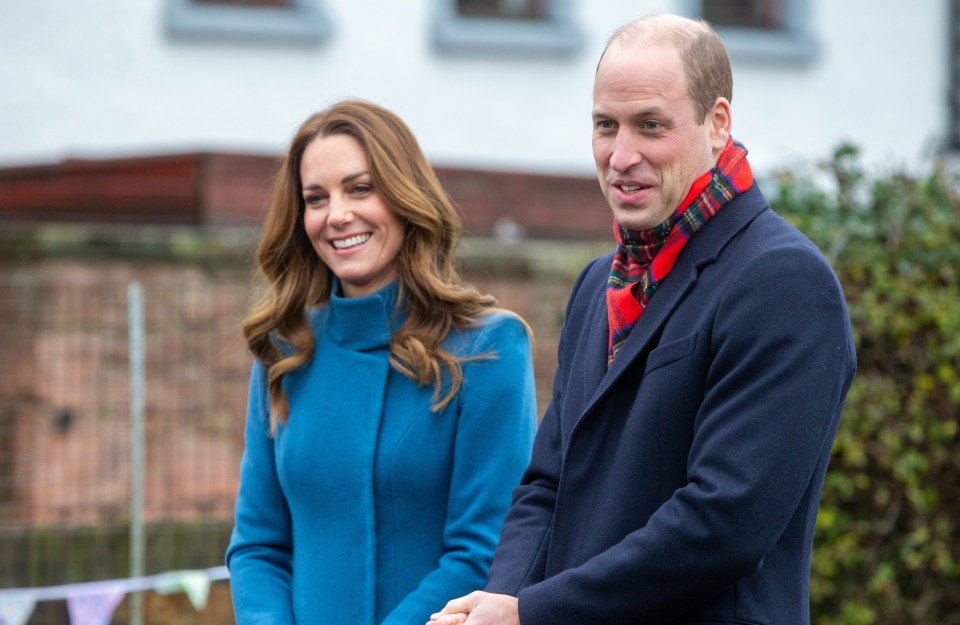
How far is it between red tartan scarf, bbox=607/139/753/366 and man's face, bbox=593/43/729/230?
0.7 inches

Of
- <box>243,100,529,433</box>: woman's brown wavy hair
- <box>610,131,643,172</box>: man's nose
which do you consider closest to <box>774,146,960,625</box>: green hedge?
<box>243,100,529,433</box>: woman's brown wavy hair

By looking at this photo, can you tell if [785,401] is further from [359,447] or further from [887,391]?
[887,391]

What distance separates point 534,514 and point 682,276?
0.57 m

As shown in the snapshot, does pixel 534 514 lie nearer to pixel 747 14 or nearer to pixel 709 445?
pixel 709 445

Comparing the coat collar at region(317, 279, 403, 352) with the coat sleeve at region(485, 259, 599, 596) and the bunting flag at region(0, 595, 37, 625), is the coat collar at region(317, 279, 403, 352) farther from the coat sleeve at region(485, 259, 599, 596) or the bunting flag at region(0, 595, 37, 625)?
the bunting flag at region(0, 595, 37, 625)

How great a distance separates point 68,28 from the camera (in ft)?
32.0

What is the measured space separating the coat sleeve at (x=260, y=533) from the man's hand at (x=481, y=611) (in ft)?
2.46

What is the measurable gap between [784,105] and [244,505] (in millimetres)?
8908

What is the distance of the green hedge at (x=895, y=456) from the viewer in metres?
5.52

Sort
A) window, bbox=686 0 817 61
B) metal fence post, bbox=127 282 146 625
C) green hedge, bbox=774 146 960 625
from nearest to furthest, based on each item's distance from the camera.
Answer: green hedge, bbox=774 146 960 625
metal fence post, bbox=127 282 146 625
window, bbox=686 0 817 61

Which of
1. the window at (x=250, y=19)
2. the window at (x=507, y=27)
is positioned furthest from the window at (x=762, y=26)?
the window at (x=250, y=19)

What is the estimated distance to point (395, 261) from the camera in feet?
11.5

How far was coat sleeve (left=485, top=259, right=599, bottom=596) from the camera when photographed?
2764mm

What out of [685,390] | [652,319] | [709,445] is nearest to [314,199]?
[652,319]
